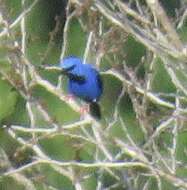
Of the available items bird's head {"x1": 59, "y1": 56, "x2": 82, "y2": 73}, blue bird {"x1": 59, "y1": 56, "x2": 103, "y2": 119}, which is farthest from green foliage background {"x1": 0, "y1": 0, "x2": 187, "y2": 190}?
bird's head {"x1": 59, "y1": 56, "x2": 82, "y2": 73}

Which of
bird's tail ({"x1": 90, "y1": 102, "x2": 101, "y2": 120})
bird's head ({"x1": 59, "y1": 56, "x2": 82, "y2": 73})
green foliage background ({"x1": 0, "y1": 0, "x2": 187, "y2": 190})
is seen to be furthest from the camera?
green foliage background ({"x1": 0, "y1": 0, "x2": 187, "y2": 190})

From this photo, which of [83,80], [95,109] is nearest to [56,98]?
[83,80]

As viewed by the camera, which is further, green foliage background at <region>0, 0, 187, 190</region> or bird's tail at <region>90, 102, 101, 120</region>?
green foliage background at <region>0, 0, 187, 190</region>

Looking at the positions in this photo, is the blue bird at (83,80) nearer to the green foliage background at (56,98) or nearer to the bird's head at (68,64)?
the bird's head at (68,64)

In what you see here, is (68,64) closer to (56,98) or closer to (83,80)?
(83,80)

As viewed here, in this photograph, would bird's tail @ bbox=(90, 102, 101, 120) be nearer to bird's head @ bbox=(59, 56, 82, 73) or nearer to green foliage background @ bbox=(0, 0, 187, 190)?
bird's head @ bbox=(59, 56, 82, 73)

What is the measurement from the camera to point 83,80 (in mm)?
5461

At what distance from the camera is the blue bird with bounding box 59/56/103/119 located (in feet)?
17.2

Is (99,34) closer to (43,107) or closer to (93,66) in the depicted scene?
(93,66)

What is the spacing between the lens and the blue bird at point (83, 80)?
5250 mm

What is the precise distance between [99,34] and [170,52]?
2.30 meters

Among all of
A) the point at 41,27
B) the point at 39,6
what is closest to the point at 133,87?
the point at 41,27

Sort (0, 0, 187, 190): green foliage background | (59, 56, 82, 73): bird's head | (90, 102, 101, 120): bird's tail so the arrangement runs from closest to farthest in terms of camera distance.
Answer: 1. (90, 102, 101, 120): bird's tail
2. (59, 56, 82, 73): bird's head
3. (0, 0, 187, 190): green foliage background

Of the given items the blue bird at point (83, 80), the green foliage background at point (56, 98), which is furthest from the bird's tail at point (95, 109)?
the green foliage background at point (56, 98)
